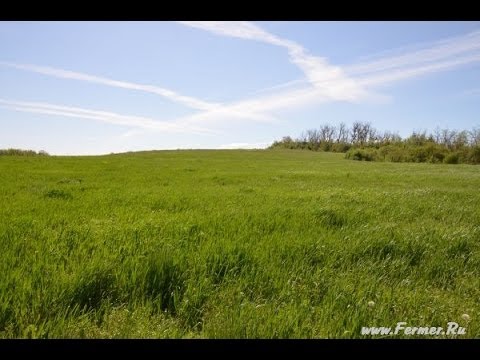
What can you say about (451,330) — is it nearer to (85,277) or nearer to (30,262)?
(85,277)

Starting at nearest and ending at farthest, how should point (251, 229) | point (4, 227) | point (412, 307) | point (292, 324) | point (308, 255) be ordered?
point (292, 324)
point (412, 307)
point (308, 255)
point (4, 227)
point (251, 229)

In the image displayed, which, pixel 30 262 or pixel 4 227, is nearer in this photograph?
pixel 30 262

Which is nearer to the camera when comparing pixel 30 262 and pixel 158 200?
pixel 30 262

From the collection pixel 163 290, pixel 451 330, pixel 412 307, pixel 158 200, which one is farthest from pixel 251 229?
pixel 158 200

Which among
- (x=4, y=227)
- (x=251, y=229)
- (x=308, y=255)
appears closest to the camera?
(x=308, y=255)

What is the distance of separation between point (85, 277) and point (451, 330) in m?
3.37

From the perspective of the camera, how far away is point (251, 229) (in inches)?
223
